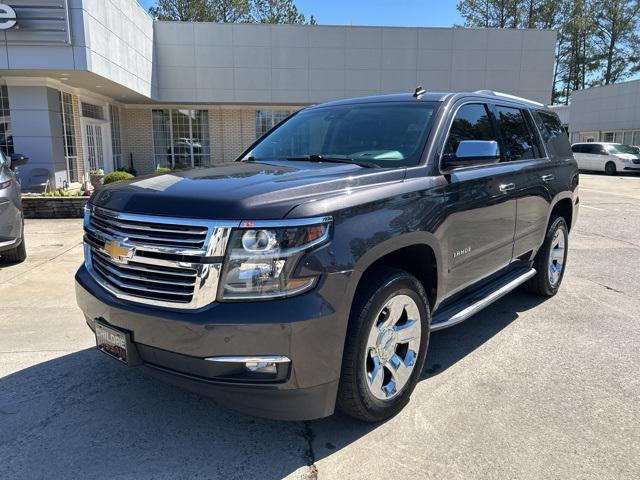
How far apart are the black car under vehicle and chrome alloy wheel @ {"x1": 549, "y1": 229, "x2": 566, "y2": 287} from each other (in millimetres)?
1715

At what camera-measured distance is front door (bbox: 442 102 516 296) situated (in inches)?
137

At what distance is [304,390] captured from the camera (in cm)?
247

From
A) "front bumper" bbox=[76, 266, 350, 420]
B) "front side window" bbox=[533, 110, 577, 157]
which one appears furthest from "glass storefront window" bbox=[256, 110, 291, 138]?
"front bumper" bbox=[76, 266, 350, 420]

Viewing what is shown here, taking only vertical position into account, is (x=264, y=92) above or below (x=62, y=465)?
above

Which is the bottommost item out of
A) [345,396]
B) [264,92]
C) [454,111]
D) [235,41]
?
[345,396]

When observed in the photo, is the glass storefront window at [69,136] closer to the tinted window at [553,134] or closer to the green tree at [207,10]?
the tinted window at [553,134]

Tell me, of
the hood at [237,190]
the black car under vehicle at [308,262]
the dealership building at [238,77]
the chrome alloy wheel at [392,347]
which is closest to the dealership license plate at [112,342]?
the black car under vehicle at [308,262]

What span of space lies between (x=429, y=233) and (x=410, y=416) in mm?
1130

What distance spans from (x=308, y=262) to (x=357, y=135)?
179cm

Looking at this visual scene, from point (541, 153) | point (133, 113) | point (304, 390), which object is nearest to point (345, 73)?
point (133, 113)

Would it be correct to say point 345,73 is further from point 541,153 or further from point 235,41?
point 541,153

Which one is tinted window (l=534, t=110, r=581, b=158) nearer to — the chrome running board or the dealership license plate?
the chrome running board

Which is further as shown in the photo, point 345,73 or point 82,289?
point 345,73

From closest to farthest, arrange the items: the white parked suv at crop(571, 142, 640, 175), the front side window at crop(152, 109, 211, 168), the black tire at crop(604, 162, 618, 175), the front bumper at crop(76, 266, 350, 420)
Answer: the front bumper at crop(76, 266, 350, 420) < the front side window at crop(152, 109, 211, 168) < the white parked suv at crop(571, 142, 640, 175) < the black tire at crop(604, 162, 618, 175)
